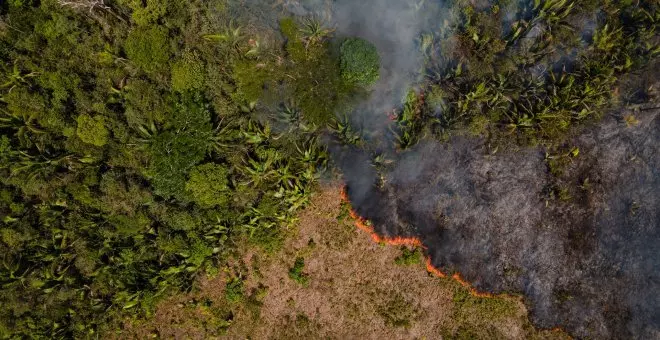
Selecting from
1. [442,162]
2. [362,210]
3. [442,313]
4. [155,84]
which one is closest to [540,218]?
[442,162]

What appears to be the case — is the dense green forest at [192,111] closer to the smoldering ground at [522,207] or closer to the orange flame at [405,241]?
the smoldering ground at [522,207]

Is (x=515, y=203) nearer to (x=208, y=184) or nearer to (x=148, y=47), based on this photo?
(x=208, y=184)

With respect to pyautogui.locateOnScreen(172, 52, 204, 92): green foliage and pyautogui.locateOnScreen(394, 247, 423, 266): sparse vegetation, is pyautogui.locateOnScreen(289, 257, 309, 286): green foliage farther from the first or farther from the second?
pyautogui.locateOnScreen(172, 52, 204, 92): green foliage

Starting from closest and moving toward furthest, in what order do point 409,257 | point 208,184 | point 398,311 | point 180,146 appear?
1. point 208,184
2. point 180,146
3. point 409,257
4. point 398,311

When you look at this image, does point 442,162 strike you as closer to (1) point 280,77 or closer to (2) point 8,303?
(1) point 280,77

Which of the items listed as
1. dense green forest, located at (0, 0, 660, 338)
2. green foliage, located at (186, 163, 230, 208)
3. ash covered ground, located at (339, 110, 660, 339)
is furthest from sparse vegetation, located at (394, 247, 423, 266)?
green foliage, located at (186, 163, 230, 208)

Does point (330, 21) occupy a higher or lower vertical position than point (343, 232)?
higher

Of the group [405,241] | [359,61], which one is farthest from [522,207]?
[359,61]
